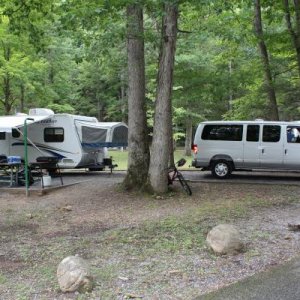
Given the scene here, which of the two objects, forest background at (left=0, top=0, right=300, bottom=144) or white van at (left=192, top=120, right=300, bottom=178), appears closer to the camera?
forest background at (left=0, top=0, right=300, bottom=144)

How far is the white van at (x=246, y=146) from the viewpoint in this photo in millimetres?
14680

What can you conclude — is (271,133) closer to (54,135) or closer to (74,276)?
(54,135)

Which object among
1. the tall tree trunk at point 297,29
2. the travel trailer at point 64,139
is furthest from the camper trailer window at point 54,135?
the tall tree trunk at point 297,29

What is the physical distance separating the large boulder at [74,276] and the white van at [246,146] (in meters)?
10.4

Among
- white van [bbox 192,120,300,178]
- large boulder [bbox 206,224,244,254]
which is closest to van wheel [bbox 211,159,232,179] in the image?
white van [bbox 192,120,300,178]

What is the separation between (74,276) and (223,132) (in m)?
10.8

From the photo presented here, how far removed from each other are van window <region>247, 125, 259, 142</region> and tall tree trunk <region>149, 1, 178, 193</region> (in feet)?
14.7

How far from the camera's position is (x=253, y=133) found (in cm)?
1495

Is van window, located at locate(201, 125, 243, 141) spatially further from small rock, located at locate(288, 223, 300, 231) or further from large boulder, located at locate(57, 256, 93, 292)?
large boulder, located at locate(57, 256, 93, 292)

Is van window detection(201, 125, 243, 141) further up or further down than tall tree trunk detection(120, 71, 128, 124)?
further down

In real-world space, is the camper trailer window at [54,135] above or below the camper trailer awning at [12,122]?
below

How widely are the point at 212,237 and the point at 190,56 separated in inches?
727

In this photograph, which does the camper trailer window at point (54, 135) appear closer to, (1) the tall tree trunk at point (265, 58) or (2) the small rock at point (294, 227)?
(1) the tall tree trunk at point (265, 58)

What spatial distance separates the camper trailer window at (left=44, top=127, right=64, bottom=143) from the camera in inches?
690
